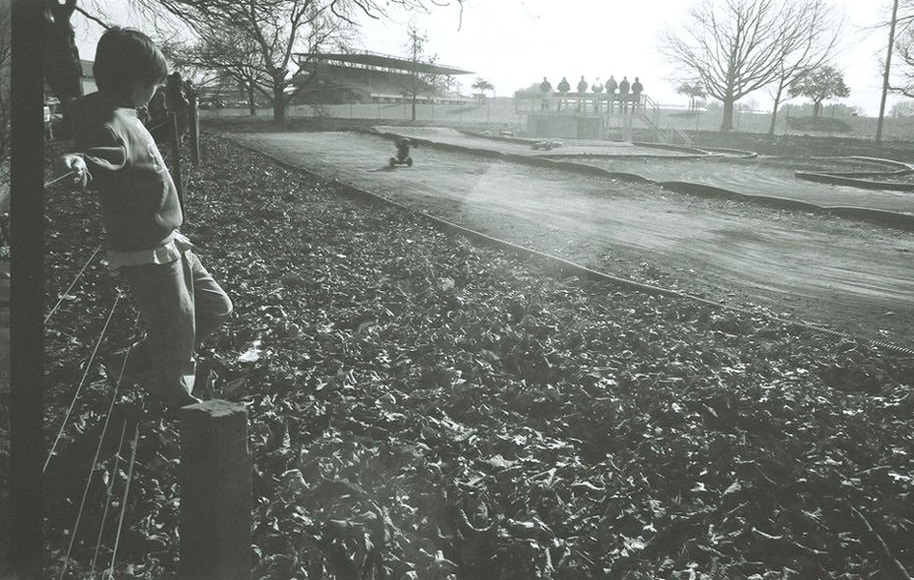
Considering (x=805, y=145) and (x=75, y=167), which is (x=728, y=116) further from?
(x=75, y=167)

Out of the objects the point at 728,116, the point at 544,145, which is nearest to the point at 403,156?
the point at 544,145

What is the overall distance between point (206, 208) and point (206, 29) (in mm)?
10010

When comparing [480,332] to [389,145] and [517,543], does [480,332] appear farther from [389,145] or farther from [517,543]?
[389,145]

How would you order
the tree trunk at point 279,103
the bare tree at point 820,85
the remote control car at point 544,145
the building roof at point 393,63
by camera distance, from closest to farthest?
the remote control car at point 544,145, the tree trunk at point 279,103, the bare tree at point 820,85, the building roof at point 393,63

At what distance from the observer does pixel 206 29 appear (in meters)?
19.9

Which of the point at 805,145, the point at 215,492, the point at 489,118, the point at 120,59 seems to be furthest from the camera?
the point at 489,118

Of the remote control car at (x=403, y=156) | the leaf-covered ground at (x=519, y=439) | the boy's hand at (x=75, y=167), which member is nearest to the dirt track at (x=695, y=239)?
the leaf-covered ground at (x=519, y=439)

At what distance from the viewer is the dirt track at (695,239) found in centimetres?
759

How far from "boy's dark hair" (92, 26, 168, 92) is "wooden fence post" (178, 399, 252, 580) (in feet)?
5.39

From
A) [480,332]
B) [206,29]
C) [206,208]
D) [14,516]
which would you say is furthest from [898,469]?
[206,29]

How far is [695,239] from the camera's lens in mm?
10805

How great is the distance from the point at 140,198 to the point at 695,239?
9002mm

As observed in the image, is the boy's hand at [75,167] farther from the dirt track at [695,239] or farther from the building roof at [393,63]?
the building roof at [393,63]

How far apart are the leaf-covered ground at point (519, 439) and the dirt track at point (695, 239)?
1237 mm
